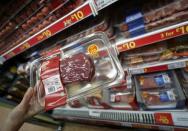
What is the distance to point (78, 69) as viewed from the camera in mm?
1070

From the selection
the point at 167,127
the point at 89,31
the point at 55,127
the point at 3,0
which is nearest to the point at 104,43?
the point at 89,31

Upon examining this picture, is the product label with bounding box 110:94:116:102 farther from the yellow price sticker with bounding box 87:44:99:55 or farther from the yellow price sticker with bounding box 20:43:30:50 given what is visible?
the yellow price sticker with bounding box 20:43:30:50

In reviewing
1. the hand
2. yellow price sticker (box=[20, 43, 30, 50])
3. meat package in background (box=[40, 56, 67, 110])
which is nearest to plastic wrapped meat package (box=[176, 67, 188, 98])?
meat package in background (box=[40, 56, 67, 110])

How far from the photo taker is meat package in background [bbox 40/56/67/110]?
1.01m

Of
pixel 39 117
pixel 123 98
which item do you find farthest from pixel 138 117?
pixel 39 117

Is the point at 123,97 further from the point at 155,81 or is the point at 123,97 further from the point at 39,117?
the point at 39,117

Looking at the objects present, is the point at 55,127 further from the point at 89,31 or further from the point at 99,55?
the point at 99,55

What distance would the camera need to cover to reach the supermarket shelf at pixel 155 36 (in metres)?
1.08

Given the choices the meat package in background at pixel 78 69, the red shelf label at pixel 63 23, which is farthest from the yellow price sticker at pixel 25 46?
the meat package in background at pixel 78 69

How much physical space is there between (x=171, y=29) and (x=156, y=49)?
278mm

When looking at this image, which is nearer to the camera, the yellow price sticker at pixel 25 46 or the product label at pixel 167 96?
the product label at pixel 167 96

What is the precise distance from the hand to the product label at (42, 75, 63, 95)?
0.51ft

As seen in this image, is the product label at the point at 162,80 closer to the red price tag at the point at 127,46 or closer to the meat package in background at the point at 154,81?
the meat package in background at the point at 154,81

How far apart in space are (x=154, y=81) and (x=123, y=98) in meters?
0.28
